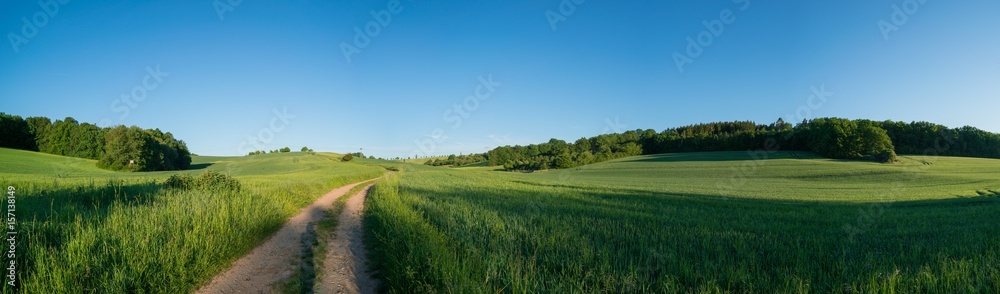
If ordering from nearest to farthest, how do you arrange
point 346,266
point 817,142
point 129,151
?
1. point 346,266
2. point 129,151
3. point 817,142

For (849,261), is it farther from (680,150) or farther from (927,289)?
(680,150)

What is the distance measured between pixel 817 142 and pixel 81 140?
125139 millimetres

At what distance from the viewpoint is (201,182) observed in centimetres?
1526

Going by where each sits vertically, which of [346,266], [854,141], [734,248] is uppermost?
[854,141]

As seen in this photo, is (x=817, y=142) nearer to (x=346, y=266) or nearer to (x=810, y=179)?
(x=810, y=179)

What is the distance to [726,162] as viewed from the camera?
5819 centimetres

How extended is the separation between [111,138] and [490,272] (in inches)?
2909

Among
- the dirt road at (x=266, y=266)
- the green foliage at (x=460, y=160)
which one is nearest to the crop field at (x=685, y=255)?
the dirt road at (x=266, y=266)

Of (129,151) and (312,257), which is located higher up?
(129,151)

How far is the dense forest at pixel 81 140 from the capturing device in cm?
5203

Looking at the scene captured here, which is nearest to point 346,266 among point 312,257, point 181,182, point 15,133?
point 312,257

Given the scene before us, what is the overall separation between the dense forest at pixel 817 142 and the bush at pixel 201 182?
74819mm

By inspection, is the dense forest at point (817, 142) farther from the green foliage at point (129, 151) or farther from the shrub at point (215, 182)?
the shrub at point (215, 182)

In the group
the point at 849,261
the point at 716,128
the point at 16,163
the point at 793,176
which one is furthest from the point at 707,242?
the point at 716,128
